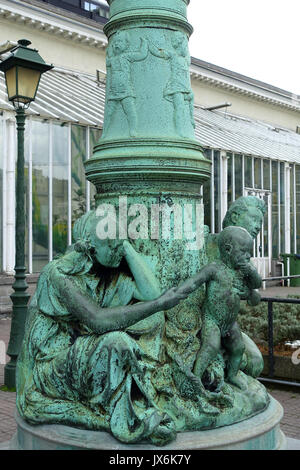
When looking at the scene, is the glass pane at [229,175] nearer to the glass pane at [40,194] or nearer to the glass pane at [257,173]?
the glass pane at [257,173]

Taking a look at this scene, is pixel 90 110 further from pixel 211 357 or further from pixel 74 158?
pixel 211 357

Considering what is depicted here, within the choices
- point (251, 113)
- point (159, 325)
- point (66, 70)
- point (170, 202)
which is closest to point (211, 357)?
point (159, 325)

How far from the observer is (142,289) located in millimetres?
A: 3174

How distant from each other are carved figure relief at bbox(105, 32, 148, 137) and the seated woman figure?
665 mm

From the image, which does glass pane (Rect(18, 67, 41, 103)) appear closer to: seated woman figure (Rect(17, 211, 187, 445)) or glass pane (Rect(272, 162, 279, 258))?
seated woman figure (Rect(17, 211, 187, 445))

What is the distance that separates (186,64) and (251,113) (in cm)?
3099

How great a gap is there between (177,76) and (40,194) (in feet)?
38.8

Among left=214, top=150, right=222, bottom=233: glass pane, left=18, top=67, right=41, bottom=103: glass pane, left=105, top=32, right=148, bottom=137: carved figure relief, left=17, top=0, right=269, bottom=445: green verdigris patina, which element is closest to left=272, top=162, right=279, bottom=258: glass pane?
left=214, top=150, right=222, bottom=233: glass pane

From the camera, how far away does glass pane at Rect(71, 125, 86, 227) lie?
1566 cm

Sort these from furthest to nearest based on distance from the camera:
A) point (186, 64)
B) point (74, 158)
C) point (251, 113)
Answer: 1. point (251, 113)
2. point (74, 158)
3. point (186, 64)

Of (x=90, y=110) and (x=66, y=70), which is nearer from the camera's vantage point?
(x=90, y=110)

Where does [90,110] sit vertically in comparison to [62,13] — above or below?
below

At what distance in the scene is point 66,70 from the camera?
888 inches

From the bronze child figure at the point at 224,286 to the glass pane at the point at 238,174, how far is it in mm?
18421
